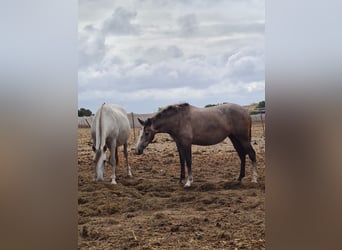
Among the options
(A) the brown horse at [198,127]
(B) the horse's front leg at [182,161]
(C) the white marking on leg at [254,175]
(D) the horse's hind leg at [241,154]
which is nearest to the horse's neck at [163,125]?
(A) the brown horse at [198,127]

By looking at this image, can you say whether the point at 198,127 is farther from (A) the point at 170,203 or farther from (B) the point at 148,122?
(A) the point at 170,203

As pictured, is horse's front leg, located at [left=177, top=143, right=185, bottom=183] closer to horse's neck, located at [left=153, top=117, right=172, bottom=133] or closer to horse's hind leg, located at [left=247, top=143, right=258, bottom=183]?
horse's neck, located at [left=153, top=117, right=172, bottom=133]

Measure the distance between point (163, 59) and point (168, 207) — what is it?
2.93 feet

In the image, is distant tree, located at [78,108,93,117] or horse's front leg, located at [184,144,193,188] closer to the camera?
distant tree, located at [78,108,93,117]

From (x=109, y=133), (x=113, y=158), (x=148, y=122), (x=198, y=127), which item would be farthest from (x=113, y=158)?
(x=198, y=127)

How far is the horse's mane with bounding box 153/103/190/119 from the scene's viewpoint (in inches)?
115

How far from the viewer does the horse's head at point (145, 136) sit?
2990 millimetres

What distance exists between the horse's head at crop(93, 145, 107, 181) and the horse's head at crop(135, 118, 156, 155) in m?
0.21

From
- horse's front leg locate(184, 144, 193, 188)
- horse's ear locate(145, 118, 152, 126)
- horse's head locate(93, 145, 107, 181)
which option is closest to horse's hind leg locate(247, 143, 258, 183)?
horse's front leg locate(184, 144, 193, 188)

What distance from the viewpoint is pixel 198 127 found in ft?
9.98

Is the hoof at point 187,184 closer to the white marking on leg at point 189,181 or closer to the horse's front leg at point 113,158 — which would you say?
the white marking on leg at point 189,181

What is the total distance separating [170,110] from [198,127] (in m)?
0.23
